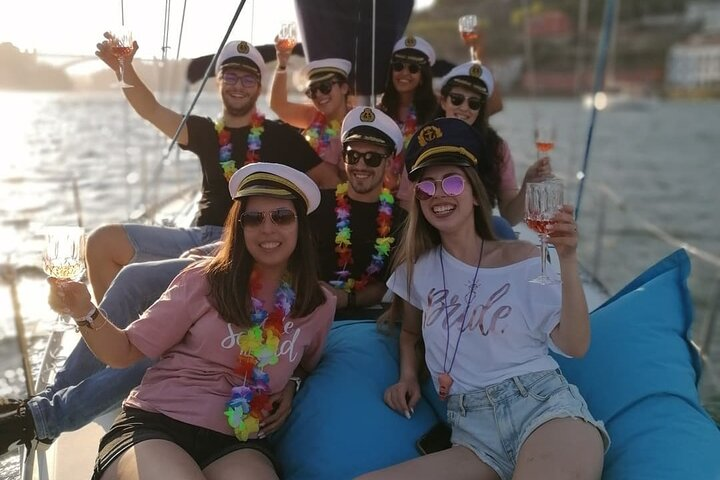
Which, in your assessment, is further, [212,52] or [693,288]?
[693,288]

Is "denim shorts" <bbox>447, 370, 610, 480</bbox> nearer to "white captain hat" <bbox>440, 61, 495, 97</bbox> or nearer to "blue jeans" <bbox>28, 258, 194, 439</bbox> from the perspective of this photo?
"blue jeans" <bbox>28, 258, 194, 439</bbox>

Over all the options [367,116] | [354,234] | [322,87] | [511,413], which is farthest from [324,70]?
[511,413]

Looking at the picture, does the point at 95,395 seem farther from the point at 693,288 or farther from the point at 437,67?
the point at 693,288

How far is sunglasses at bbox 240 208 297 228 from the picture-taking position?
2373mm

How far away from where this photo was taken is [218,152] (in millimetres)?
3809

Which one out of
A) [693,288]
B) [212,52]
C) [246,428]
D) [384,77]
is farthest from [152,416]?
[693,288]

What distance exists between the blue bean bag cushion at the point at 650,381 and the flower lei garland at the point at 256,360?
101 cm

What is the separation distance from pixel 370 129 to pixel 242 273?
102 centimetres

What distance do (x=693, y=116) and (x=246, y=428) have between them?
62.3m

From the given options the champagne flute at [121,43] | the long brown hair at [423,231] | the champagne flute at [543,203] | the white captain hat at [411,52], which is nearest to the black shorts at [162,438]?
the long brown hair at [423,231]

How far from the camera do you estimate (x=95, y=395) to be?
2578 mm

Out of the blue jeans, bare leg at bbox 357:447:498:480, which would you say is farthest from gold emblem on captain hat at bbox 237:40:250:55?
bare leg at bbox 357:447:498:480

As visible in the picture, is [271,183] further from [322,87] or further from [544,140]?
[322,87]

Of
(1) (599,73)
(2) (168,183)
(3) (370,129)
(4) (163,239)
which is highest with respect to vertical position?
(1) (599,73)
